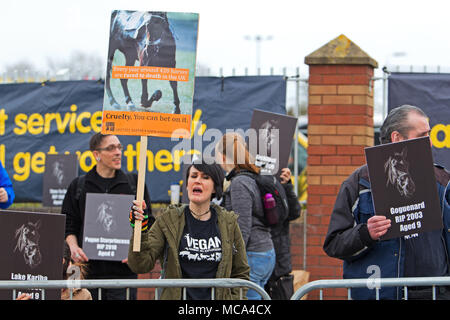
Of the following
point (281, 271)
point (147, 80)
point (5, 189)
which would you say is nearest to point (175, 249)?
point (147, 80)

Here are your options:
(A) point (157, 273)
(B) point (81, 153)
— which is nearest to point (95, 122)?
(B) point (81, 153)

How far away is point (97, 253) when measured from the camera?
5.59 m

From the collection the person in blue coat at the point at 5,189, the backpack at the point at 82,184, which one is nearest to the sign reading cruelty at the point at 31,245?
the person in blue coat at the point at 5,189

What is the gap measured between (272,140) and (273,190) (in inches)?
→ 38.4

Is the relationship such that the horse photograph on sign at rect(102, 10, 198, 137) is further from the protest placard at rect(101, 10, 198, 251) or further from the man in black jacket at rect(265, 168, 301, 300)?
the man in black jacket at rect(265, 168, 301, 300)

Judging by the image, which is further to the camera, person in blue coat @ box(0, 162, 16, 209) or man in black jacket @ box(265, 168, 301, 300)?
man in black jacket @ box(265, 168, 301, 300)

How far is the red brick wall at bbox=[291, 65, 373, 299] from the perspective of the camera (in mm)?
7391

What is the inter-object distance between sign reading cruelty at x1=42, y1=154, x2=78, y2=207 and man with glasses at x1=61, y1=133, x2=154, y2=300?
8.33ft

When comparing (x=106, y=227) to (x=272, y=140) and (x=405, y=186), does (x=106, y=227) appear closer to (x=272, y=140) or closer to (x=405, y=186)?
(x=272, y=140)

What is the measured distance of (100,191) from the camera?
5.73 meters

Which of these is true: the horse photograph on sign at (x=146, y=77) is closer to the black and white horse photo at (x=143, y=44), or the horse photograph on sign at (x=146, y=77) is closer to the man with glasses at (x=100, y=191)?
the black and white horse photo at (x=143, y=44)

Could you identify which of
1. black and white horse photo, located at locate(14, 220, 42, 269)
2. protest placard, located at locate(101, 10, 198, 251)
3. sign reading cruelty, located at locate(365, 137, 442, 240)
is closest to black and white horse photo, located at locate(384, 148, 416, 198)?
sign reading cruelty, located at locate(365, 137, 442, 240)

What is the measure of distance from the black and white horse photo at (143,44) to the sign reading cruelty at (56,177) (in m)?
4.03

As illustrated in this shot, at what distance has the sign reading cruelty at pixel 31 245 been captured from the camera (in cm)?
410
